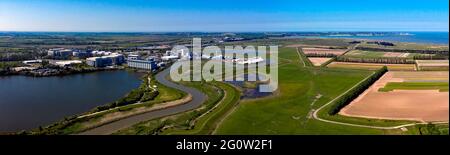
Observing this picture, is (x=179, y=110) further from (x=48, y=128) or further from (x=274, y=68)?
(x=274, y=68)

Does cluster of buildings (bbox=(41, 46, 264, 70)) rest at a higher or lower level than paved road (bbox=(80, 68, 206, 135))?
higher

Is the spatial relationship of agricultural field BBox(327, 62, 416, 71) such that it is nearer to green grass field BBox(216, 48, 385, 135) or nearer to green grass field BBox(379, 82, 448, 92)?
green grass field BBox(216, 48, 385, 135)

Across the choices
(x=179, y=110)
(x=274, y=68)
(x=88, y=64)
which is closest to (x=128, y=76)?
(x=88, y=64)

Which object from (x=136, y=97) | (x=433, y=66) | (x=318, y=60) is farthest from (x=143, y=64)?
(x=433, y=66)

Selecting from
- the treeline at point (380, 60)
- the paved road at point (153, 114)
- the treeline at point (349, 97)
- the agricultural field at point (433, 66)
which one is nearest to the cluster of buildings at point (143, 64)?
the paved road at point (153, 114)

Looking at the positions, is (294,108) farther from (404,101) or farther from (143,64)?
(143,64)

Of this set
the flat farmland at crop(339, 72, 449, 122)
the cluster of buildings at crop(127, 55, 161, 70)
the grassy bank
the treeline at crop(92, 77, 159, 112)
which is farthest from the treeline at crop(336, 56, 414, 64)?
the treeline at crop(92, 77, 159, 112)

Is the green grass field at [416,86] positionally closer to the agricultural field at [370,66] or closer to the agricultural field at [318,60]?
the agricultural field at [370,66]
